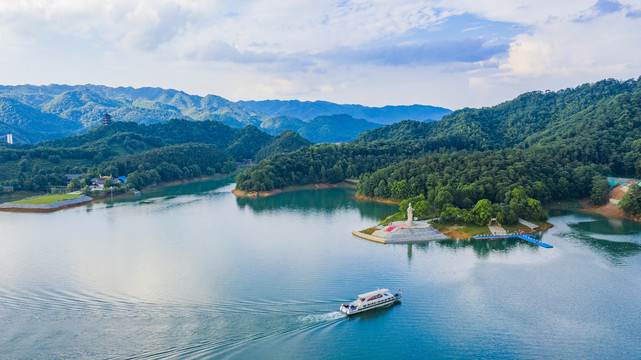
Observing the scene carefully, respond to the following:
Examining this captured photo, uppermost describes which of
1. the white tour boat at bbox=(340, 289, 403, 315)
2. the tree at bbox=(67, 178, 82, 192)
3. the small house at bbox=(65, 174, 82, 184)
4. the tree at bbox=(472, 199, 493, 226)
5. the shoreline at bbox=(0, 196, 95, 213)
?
the small house at bbox=(65, 174, 82, 184)

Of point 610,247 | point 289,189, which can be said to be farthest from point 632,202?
point 289,189

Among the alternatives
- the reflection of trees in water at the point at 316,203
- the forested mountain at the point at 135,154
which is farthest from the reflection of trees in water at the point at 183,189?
the reflection of trees in water at the point at 316,203

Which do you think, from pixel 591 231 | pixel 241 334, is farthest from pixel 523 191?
pixel 241 334

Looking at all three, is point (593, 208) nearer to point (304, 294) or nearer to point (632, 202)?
point (632, 202)

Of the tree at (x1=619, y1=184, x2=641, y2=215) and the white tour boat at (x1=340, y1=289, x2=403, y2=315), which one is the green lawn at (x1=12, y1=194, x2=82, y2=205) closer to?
the white tour boat at (x1=340, y1=289, x2=403, y2=315)

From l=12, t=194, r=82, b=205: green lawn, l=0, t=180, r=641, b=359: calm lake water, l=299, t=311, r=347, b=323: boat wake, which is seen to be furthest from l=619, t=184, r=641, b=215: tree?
l=12, t=194, r=82, b=205: green lawn
